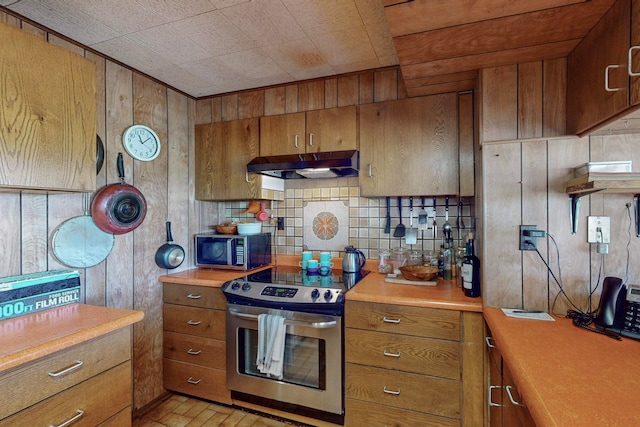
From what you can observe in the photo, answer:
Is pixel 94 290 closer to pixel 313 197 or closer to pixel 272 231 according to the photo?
pixel 272 231

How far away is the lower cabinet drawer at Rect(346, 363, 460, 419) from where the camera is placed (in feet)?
5.14

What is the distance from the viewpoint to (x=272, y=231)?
2.71 m

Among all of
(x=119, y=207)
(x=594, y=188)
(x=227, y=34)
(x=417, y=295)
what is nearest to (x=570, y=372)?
(x=594, y=188)

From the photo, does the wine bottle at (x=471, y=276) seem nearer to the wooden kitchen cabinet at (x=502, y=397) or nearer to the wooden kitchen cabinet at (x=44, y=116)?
the wooden kitchen cabinet at (x=502, y=397)

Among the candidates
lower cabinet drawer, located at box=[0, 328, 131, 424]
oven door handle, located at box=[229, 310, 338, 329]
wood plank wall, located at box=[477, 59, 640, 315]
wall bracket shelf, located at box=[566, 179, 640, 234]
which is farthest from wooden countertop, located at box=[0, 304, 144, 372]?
wall bracket shelf, located at box=[566, 179, 640, 234]

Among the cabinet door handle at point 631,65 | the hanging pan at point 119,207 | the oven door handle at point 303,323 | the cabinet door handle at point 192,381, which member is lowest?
the cabinet door handle at point 192,381

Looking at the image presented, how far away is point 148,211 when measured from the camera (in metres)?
2.22

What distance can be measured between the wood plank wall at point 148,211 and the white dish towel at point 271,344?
92cm

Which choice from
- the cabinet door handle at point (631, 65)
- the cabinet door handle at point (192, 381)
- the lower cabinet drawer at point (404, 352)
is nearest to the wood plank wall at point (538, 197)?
the lower cabinet drawer at point (404, 352)

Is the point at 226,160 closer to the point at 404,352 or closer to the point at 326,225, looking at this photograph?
the point at 326,225

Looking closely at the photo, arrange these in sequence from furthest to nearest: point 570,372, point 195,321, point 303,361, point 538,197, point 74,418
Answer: point 195,321 < point 303,361 < point 538,197 < point 74,418 < point 570,372

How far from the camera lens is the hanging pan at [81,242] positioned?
1.70 metres

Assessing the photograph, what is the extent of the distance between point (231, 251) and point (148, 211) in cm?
65

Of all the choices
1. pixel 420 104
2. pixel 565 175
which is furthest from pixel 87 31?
pixel 565 175
